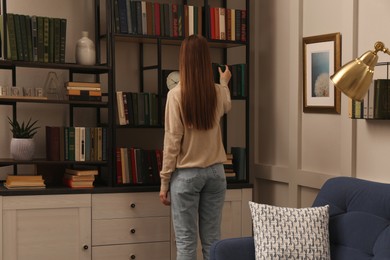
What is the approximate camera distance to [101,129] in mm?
4469

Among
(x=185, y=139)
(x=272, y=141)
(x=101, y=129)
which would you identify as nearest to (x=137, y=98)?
(x=101, y=129)

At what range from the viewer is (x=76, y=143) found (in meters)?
4.40

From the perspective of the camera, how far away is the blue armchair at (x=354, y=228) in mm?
3146

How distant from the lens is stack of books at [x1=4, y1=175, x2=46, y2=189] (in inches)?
165

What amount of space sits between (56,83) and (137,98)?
1.84 feet

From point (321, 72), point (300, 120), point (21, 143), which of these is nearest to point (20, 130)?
point (21, 143)

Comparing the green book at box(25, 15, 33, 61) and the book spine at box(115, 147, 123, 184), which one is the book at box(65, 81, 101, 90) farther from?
the book spine at box(115, 147, 123, 184)

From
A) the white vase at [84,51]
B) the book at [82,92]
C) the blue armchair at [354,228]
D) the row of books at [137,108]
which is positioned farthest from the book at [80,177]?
the blue armchair at [354,228]

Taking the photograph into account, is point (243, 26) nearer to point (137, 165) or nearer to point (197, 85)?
point (197, 85)

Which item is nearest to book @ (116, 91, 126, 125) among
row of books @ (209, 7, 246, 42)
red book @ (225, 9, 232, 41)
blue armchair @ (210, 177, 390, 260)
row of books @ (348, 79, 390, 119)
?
row of books @ (209, 7, 246, 42)

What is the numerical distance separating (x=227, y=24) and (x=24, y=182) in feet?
5.80

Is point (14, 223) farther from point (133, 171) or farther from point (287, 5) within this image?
point (287, 5)

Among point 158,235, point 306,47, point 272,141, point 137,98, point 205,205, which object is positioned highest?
point 306,47

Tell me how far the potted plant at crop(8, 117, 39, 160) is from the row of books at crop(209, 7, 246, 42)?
1.41m
